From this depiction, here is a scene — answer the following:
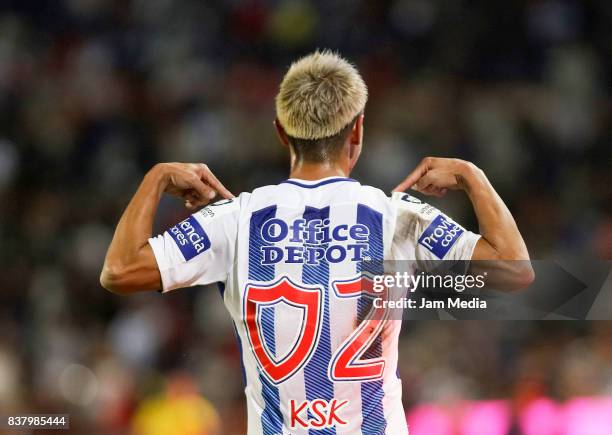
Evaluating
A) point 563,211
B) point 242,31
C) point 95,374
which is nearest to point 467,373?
point 563,211

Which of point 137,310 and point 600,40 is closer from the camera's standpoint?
point 137,310

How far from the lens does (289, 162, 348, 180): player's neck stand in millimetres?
3092

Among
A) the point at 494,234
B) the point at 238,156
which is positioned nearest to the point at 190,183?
the point at 494,234

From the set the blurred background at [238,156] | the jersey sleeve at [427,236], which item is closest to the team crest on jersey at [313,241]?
the jersey sleeve at [427,236]

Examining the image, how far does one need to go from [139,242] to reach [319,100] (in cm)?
70

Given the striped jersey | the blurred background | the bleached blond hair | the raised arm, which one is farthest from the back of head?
the blurred background

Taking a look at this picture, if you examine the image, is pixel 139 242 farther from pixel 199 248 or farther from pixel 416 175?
pixel 416 175

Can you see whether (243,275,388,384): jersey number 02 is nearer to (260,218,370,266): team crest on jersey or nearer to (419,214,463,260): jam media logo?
(260,218,370,266): team crest on jersey

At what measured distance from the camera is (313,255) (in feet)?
9.79

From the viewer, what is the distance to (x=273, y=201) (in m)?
3.06

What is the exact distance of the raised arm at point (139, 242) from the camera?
2.96 m

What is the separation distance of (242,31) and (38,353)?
14.4ft

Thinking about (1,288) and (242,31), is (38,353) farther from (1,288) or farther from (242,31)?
(242,31)

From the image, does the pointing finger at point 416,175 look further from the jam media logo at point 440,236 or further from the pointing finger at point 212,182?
the pointing finger at point 212,182
